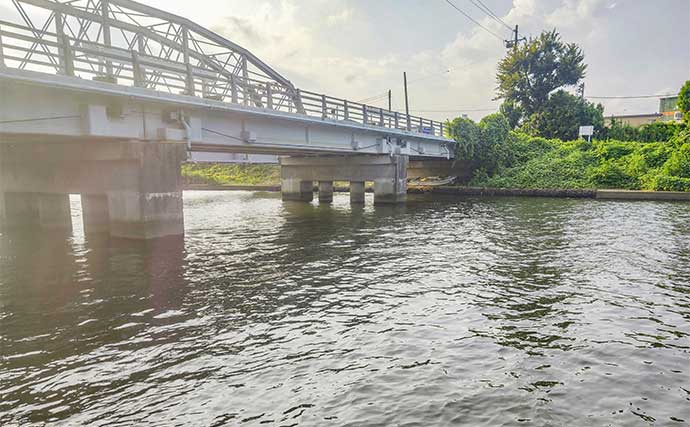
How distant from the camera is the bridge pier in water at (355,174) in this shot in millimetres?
35781

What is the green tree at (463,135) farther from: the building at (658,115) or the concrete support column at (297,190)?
the building at (658,115)

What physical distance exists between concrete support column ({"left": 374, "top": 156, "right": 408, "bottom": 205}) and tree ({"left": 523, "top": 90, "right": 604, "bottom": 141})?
37826 millimetres

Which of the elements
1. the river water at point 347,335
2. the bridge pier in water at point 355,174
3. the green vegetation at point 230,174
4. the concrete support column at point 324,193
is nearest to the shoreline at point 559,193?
the bridge pier in water at point 355,174

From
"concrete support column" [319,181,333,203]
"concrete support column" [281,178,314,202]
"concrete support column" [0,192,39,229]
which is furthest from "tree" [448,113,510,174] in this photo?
"concrete support column" [0,192,39,229]

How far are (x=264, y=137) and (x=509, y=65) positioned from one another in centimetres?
5599

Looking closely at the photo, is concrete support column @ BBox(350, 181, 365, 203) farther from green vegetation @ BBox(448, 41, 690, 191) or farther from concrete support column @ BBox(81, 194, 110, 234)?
concrete support column @ BBox(81, 194, 110, 234)

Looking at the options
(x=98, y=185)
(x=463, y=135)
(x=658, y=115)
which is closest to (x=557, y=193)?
(x=463, y=135)

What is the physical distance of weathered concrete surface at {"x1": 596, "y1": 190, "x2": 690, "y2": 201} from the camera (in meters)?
33.8

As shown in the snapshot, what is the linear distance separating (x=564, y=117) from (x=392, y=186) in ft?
132

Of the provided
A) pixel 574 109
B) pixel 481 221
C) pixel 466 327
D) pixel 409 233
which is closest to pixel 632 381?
pixel 466 327

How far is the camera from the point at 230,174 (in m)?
69.8

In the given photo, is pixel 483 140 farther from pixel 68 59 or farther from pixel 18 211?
pixel 68 59

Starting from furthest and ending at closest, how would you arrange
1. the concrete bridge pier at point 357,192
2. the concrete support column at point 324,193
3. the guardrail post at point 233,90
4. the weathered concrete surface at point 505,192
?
1. the concrete support column at point 324,193
2. the weathered concrete surface at point 505,192
3. the concrete bridge pier at point 357,192
4. the guardrail post at point 233,90

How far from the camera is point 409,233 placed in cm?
2084
